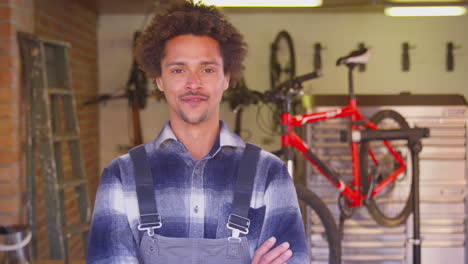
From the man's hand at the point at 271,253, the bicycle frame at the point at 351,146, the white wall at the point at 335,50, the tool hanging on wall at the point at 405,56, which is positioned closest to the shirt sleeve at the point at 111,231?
the man's hand at the point at 271,253

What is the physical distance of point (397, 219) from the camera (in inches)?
150

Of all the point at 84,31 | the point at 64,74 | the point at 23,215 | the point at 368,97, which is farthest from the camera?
the point at 84,31

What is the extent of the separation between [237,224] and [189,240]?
0.51 ft

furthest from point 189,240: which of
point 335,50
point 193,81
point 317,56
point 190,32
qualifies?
point 335,50

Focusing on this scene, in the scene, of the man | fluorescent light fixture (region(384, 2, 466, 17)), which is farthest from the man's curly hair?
fluorescent light fixture (region(384, 2, 466, 17))

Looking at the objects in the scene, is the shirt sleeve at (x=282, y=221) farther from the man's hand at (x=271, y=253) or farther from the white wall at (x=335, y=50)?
the white wall at (x=335, y=50)

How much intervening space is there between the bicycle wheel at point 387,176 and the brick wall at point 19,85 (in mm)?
2430

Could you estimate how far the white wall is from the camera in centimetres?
542

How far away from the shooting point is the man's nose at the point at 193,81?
1.58 metres

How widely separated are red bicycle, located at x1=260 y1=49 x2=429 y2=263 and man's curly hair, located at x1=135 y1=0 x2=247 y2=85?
162cm

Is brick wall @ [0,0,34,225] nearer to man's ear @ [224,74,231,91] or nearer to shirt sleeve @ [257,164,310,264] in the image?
man's ear @ [224,74,231,91]

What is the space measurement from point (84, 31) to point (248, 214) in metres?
4.01

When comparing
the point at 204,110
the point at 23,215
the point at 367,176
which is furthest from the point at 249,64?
the point at 204,110

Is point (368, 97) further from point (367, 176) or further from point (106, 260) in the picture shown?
point (106, 260)
